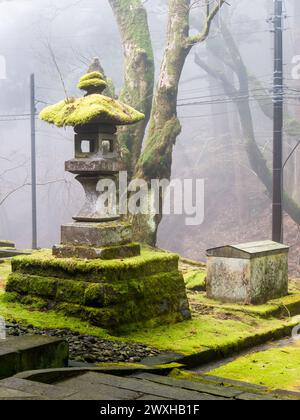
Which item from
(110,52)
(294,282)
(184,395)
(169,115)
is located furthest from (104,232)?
(110,52)

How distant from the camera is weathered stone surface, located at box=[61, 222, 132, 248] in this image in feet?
28.5

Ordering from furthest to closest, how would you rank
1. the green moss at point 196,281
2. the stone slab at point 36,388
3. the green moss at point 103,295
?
1. the green moss at point 196,281
2. the green moss at point 103,295
3. the stone slab at point 36,388

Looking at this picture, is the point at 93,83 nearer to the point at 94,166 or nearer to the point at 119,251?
the point at 94,166

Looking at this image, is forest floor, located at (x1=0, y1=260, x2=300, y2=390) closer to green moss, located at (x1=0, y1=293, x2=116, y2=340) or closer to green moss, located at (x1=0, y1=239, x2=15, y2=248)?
green moss, located at (x1=0, y1=293, x2=116, y2=340)

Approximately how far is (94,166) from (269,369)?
3752mm

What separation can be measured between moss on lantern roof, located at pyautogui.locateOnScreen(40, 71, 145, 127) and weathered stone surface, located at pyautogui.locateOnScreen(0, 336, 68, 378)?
3.86 m

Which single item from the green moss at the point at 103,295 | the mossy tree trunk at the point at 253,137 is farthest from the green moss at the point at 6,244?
the mossy tree trunk at the point at 253,137

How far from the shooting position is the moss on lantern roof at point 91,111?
880 centimetres

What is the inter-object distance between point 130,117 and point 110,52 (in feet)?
118

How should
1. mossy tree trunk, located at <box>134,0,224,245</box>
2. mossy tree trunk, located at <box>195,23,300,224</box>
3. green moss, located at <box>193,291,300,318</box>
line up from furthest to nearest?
mossy tree trunk, located at <box>195,23,300,224</box> → mossy tree trunk, located at <box>134,0,224,245</box> → green moss, located at <box>193,291,300,318</box>

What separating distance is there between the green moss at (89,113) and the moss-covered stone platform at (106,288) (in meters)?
2.01

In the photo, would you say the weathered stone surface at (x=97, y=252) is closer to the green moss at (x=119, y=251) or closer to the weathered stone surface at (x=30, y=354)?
the green moss at (x=119, y=251)

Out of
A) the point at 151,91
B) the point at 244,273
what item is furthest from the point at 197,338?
the point at 151,91

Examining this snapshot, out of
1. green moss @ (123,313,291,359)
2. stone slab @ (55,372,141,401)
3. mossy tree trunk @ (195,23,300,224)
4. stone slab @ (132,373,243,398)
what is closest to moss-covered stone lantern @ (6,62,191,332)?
green moss @ (123,313,291,359)
